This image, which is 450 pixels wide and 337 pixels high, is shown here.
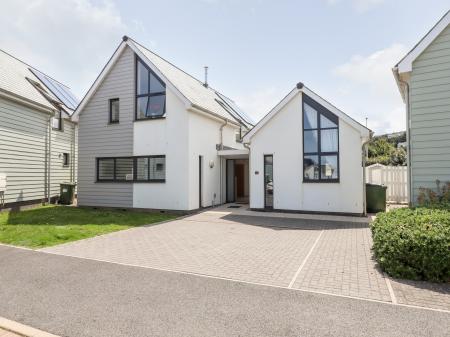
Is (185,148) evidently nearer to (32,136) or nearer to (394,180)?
(32,136)

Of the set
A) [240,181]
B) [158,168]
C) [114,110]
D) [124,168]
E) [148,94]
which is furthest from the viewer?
[240,181]

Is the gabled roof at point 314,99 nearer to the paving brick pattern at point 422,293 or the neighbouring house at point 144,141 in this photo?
the neighbouring house at point 144,141

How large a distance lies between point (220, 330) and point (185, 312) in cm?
69

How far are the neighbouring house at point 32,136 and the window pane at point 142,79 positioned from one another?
5729 mm

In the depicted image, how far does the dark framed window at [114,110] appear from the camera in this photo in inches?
639

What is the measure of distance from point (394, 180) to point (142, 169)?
14.6 m

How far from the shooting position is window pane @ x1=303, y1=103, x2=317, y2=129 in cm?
1409

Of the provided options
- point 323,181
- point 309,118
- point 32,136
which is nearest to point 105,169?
point 32,136

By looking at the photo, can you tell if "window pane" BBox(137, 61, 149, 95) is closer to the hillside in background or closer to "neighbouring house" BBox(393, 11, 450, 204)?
"neighbouring house" BBox(393, 11, 450, 204)

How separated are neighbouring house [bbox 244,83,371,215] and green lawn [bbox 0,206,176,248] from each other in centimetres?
515

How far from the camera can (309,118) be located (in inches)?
559

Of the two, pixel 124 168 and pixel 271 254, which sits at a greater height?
pixel 124 168

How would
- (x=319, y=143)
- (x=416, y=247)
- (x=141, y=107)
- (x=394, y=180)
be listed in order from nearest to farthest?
(x=416, y=247), (x=319, y=143), (x=141, y=107), (x=394, y=180)

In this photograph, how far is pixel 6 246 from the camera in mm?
8164
